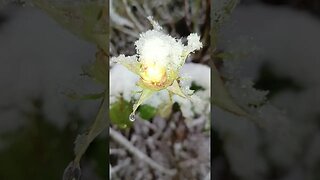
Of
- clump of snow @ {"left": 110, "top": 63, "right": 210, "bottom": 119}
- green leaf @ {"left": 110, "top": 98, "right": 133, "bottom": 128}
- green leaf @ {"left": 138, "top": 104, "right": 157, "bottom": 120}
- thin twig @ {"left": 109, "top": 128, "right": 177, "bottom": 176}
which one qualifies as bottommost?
thin twig @ {"left": 109, "top": 128, "right": 177, "bottom": 176}

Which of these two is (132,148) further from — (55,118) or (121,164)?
(55,118)

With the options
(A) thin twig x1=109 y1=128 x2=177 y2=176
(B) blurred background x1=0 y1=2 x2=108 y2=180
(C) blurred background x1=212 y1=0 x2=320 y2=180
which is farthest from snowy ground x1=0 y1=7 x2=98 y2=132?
(C) blurred background x1=212 y1=0 x2=320 y2=180

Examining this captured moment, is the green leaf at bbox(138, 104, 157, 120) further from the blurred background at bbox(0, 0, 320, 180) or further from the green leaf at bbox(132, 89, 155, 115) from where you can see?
the blurred background at bbox(0, 0, 320, 180)

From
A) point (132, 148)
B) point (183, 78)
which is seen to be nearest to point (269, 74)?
point (183, 78)

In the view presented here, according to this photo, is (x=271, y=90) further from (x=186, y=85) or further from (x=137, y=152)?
(x=137, y=152)

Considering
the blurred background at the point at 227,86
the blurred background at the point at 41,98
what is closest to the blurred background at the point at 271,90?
the blurred background at the point at 227,86

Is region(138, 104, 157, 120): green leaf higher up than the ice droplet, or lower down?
higher up
